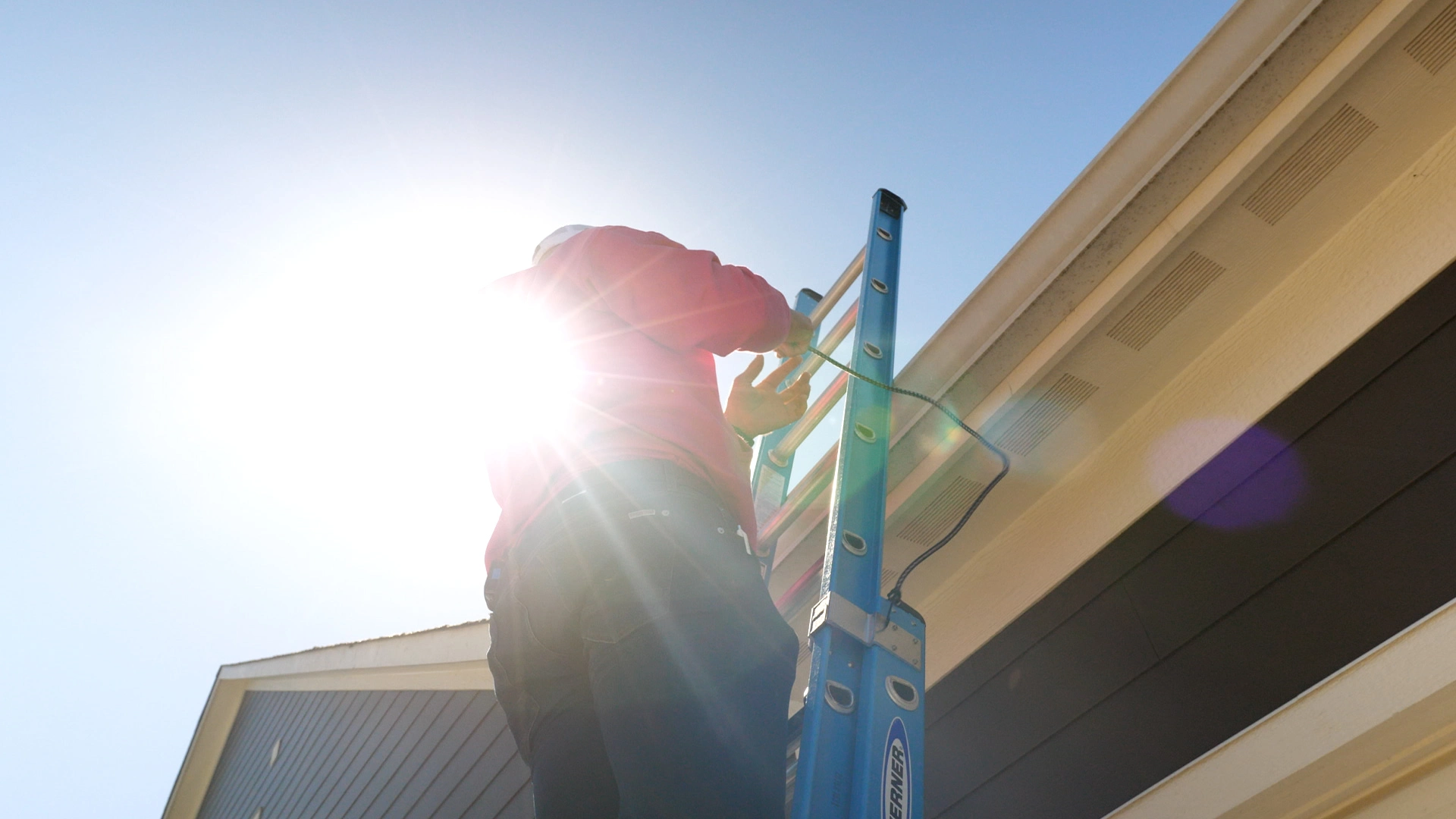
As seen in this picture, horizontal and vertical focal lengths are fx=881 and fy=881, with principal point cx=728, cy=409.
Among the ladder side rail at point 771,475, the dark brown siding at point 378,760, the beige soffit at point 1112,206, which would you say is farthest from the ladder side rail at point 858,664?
the dark brown siding at point 378,760

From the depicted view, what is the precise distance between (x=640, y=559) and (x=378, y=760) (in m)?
4.75

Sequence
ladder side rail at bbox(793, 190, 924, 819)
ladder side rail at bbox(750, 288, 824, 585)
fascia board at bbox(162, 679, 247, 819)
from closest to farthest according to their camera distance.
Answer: ladder side rail at bbox(793, 190, 924, 819)
ladder side rail at bbox(750, 288, 824, 585)
fascia board at bbox(162, 679, 247, 819)

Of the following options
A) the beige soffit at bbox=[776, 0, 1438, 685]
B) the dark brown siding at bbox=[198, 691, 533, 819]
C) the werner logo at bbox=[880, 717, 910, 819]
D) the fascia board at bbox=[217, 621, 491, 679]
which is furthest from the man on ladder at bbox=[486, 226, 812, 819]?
the fascia board at bbox=[217, 621, 491, 679]

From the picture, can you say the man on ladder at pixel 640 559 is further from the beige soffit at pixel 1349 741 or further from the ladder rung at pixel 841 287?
the beige soffit at pixel 1349 741

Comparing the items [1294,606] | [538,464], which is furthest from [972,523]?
[538,464]

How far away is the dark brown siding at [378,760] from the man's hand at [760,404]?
6.66ft

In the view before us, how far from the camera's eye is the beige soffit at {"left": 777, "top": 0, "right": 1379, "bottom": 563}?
176 cm

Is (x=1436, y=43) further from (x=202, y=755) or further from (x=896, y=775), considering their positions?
(x=202, y=755)

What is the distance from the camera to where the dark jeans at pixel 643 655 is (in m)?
1.16

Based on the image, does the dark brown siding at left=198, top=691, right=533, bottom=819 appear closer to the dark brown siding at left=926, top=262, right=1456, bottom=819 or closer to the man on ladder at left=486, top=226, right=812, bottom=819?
the man on ladder at left=486, top=226, right=812, bottom=819

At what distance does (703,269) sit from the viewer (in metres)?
1.76

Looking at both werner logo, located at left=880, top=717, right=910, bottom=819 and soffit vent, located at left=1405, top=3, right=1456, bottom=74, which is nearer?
werner logo, located at left=880, top=717, right=910, bottom=819

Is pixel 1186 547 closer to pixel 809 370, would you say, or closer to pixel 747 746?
pixel 809 370

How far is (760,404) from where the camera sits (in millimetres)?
2244
